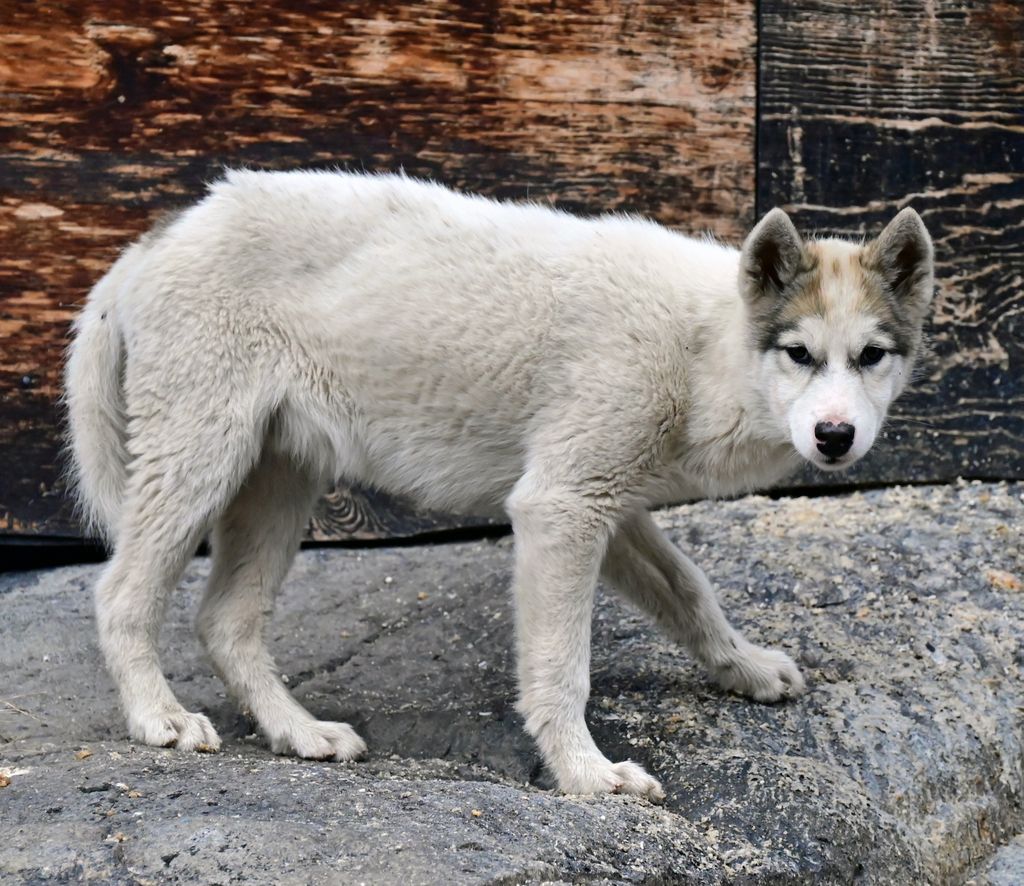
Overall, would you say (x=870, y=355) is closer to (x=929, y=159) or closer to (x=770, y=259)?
(x=770, y=259)

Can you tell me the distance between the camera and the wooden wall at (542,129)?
5.88 metres

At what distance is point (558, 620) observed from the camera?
4.28m

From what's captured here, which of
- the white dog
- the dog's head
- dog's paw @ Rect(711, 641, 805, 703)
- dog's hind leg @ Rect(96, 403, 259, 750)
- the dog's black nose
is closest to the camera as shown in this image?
the dog's black nose

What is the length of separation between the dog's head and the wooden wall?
6.53ft

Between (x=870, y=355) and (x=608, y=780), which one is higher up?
(x=870, y=355)

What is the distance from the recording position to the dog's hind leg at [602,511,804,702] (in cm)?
480

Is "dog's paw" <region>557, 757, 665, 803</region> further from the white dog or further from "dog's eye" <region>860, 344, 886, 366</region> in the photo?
"dog's eye" <region>860, 344, 886, 366</region>

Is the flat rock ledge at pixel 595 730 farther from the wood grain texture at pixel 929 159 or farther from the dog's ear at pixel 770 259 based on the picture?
the dog's ear at pixel 770 259

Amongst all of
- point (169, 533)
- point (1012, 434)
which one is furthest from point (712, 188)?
point (169, 533)

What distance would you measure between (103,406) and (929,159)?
153 inches

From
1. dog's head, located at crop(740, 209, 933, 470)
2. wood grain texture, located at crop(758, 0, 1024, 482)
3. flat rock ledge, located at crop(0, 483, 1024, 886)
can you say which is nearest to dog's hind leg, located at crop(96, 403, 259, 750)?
flat rock ledge, located at crop(0, 483, 1024, 886)

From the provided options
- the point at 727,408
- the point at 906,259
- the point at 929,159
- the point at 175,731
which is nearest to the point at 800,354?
the point at 727,408

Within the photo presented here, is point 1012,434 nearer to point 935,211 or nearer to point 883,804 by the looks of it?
point 935,211

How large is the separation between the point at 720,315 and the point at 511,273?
A: 28.0 inches
